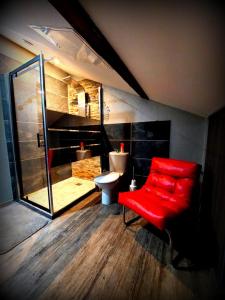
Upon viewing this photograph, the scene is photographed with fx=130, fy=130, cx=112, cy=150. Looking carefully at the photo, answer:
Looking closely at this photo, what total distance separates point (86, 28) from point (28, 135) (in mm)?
2345

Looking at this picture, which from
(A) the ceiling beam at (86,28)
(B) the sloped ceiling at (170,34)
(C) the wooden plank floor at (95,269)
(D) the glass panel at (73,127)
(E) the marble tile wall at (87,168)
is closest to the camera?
(B) the sloped ceiling at (170,34)

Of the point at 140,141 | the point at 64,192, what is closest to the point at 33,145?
the point at 64,192

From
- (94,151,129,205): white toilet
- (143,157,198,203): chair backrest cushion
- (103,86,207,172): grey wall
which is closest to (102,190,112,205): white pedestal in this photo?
(94,151,129,205): white toilet

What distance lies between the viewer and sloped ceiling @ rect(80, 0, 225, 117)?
53 centimetres

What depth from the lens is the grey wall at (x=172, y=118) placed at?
2.37 meters

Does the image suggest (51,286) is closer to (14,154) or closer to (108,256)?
(108,256)

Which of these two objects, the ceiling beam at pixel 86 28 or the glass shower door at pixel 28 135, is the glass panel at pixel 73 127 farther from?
the ceiling beam at pixel 86 28

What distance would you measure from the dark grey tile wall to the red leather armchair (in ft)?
2.18

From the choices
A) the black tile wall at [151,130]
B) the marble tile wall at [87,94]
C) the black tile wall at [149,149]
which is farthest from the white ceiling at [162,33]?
the marble tile wall at [87,94]

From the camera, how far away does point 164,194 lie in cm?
180

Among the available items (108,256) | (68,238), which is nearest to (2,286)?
(68,238)

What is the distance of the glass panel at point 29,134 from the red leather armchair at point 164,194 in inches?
66.8

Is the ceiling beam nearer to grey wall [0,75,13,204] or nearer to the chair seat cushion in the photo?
the chair seat cushion

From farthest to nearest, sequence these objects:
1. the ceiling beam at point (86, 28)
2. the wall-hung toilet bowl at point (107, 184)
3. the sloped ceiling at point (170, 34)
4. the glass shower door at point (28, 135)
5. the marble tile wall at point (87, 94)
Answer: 1. the marble tile wall at point (87, 94)
2. the glass shower door at point (28, 135)
3. the wall-hung toilet bowl at point (107, 184)
4. the ceiling beam at point (86, 28)
5. the sloped ceiling at point (170, 34)
